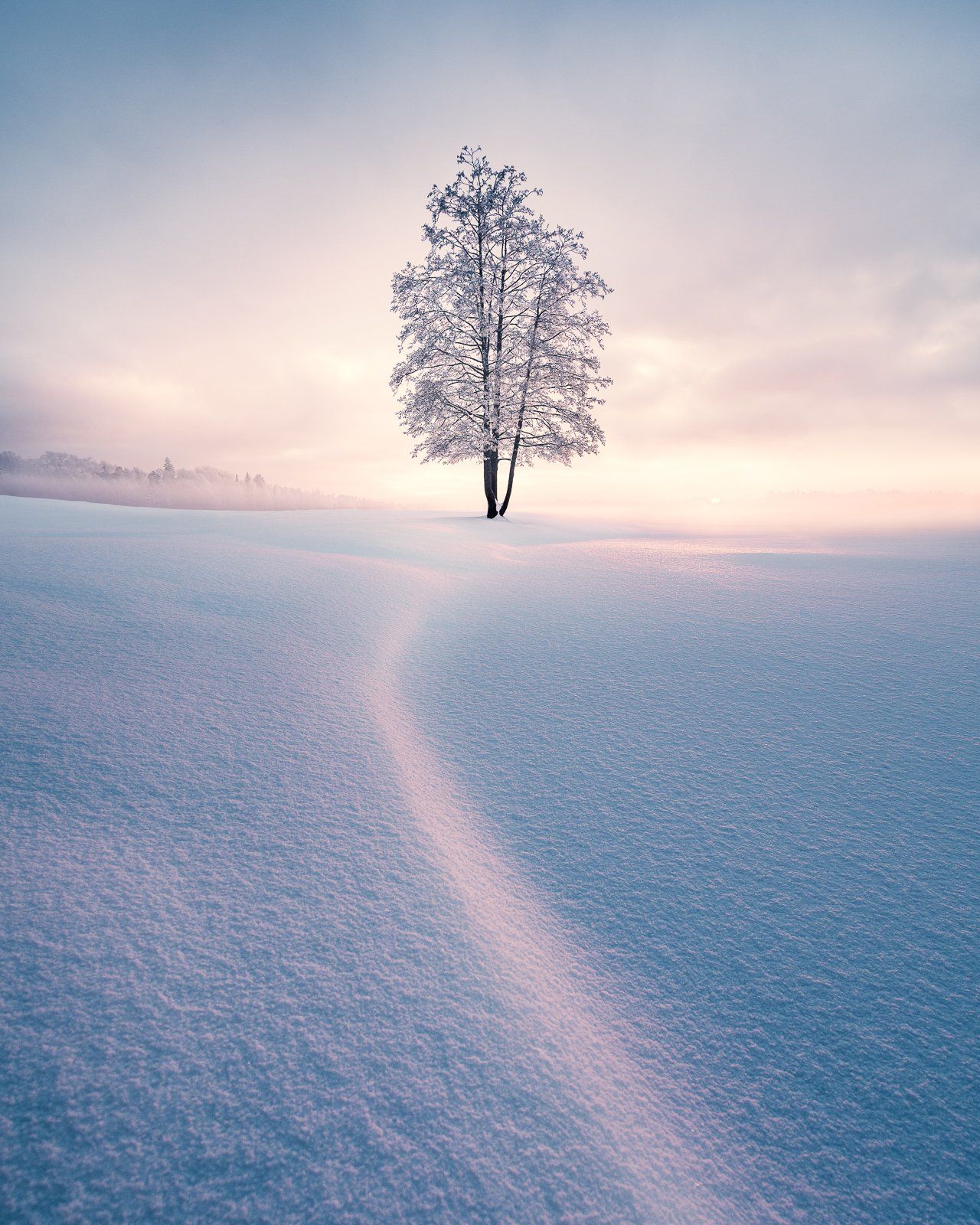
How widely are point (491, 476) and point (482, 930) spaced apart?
1571 centimetres

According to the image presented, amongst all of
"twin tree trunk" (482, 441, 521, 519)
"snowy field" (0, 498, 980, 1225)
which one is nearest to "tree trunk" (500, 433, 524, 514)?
"twin tree trunk" (482, 441, 521, 519)

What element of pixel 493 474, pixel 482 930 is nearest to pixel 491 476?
pixel 493 474

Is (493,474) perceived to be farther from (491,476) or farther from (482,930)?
(482,930)

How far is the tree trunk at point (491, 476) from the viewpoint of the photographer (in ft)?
55.1

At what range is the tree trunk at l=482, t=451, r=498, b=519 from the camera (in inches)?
661

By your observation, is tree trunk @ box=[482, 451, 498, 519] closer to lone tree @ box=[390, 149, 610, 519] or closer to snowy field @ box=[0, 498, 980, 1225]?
lone tree @ box=[390, 149, 610, 519]

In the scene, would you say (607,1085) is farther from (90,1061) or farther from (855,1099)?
(90,1061)

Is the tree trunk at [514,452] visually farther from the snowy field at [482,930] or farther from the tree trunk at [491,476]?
the snowy field at [482,930]

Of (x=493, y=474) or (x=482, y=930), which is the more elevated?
(x=493, y=474)

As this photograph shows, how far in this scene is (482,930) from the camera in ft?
7.06

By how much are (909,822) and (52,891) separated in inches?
153

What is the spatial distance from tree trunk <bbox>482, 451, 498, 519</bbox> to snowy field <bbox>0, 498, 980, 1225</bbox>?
12895 millimetres

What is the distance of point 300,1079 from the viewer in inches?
61.3

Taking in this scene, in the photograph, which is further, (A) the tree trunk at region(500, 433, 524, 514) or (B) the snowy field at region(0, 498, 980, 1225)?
→ (A) the tree trunk at region(500, 433, 524, 514)
